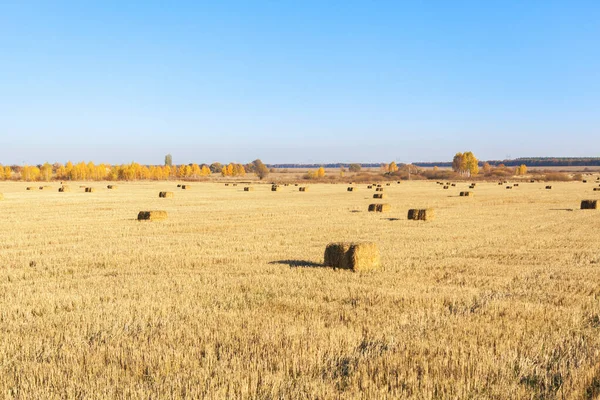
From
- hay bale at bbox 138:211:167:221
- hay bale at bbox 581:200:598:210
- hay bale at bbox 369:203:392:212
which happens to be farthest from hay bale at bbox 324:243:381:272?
hay bale at bbox 581:200:598:210

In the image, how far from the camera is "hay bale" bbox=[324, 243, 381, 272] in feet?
44.4

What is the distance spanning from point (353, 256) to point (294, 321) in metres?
4.95

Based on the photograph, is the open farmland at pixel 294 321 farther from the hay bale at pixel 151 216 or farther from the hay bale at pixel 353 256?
the hay bale at pixel 151 216

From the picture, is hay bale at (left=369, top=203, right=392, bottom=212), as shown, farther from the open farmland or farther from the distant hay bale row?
the open farmland

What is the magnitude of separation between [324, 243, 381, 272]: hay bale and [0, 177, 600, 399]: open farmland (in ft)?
1.26

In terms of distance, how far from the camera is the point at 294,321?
28.8 feet

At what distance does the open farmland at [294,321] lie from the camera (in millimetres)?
6320

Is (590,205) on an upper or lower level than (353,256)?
lower

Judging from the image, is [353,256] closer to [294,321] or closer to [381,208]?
[294,321]

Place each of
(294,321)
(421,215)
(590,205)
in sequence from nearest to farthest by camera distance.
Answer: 1. (294,321)
2. (421,215)
3. (590,205)

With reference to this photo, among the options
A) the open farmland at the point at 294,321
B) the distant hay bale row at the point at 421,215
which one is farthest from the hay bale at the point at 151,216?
the distant hay bale row at the point at 421,215

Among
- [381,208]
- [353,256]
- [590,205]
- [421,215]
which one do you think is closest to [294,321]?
[353,256]

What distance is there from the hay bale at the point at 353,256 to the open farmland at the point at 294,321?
39cm

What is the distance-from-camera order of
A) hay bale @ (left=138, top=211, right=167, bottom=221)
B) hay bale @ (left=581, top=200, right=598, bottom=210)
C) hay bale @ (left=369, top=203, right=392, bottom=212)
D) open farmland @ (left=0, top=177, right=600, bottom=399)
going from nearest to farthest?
1. open farmland @ (left=0, top=177, right=600, bottom=399)
2. hay bale @ (left=138, top=211, right=167, bottom=221)
3. hay bale @ (left=369, top=203, right=392, bottom=212)
4. hay bale @ (left=581, top=200, right=598, bottom=210)
